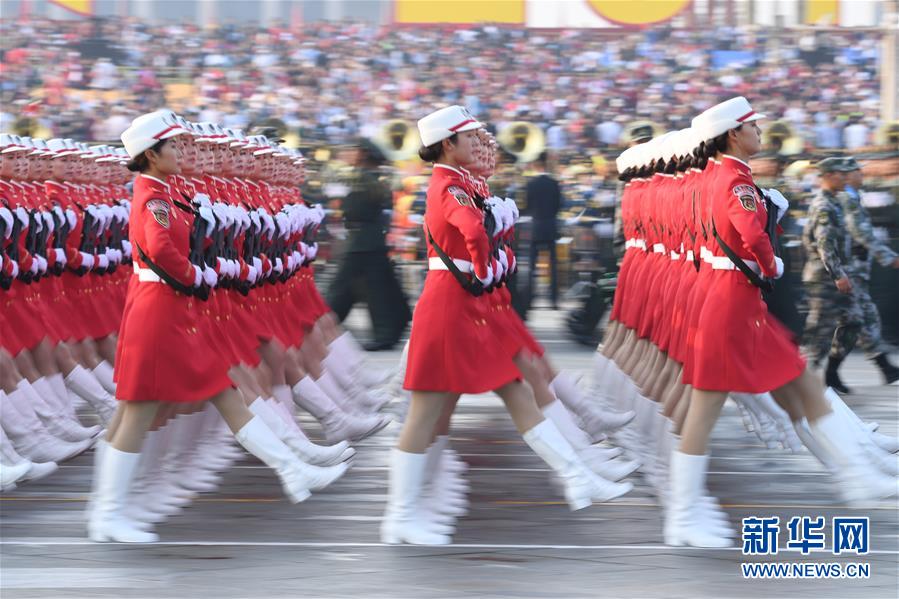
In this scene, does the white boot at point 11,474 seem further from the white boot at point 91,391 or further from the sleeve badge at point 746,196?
the sleeve badge at point 746,196

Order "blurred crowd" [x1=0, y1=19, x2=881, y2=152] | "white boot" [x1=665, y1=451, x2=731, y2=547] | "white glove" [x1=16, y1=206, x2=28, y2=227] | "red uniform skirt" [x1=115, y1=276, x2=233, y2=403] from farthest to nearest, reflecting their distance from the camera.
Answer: "blurred crowd" [x1=0, y1=19, x2=881, y2=152] < "white glove" [x1=16, y1=206, x2=28, y2=227] < "red uniform skirt" [x1=115, y1=276, x2=233, y2=403] < "white boot" [x1=665, y1=451, x2=731, y2=547]

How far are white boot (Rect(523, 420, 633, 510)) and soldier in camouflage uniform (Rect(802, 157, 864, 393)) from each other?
4240 millimetres

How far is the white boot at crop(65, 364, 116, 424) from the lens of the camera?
928cm

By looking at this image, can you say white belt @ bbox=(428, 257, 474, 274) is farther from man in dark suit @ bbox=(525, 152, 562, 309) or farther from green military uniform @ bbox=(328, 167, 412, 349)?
man in dark suit @ bbox=(525, 152, 562, 309)

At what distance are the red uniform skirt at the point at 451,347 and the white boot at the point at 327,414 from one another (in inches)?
94.1

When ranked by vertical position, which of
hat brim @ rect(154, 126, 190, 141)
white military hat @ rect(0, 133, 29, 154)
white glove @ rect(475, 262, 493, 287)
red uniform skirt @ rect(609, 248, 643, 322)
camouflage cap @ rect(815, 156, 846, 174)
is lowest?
red uniform skirt @ rect(609, 248, 643, 322)

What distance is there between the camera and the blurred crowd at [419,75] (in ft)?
101

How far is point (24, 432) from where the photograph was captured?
8.38 metres

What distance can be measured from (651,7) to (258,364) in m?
34.0

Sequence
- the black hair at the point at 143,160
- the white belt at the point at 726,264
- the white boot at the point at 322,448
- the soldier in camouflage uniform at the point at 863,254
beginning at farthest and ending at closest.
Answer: the soldier in camouflage uniform at the point at 863,254 → the white boot at the point at 322,448 → the black hair at the point at 143,160 → the white belt at the point at 726,264

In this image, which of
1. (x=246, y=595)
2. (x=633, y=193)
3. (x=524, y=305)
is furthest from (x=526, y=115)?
(x=246, y=595)

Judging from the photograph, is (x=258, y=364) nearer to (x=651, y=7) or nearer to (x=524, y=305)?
(x=524, y=305)

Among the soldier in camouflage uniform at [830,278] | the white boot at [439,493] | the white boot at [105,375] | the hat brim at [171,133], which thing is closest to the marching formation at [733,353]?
the white boot at [439,493]

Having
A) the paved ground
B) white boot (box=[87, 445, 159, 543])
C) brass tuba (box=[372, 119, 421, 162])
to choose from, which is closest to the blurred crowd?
brass tuba (box=[372, 119, 421, 162])
